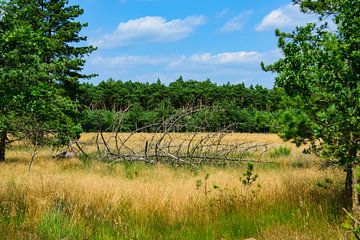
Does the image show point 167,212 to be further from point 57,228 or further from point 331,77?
point 331,77

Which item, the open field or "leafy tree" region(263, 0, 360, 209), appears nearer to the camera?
"leafy tree" region(263, 0, 360, 209)

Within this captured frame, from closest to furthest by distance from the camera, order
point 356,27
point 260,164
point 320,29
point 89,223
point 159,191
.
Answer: point 356,27
point 320,29
point 89,223
point 159,191
point 260,164

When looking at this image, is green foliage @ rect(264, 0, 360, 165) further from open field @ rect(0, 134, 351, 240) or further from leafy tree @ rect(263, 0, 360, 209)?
open field @ rect(0, 134, 351, 240)

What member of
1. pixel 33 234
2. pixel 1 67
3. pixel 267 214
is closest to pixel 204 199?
pixel 267 214

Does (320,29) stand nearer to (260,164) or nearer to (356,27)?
(356,27)

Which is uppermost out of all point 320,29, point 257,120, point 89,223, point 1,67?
point 320,29

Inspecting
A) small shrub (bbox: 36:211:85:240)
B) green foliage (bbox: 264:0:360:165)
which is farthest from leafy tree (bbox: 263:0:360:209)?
small shrub (bbox: 36:211:85:240)

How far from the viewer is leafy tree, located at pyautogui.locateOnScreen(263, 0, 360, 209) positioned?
5.19m

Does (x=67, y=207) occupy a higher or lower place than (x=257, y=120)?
lower

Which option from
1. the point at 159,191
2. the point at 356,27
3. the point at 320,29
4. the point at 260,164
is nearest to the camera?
the point at 356,27

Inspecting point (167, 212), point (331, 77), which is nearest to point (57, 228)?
point (167, 212)

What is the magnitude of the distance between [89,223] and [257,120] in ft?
11.2

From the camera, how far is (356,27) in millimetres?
5430

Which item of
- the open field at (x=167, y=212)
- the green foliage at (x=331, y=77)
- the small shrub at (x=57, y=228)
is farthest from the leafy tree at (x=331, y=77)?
the small shrub at (x=57, y=228)
